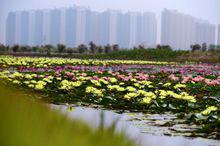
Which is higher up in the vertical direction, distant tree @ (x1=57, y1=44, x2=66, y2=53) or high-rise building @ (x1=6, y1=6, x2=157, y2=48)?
high-rise building @ (x1=6, y1=6, x2=157, y2=48)

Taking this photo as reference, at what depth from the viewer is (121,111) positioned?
4.68 meters

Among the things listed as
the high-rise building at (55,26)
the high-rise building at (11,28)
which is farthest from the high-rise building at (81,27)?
the high-rise building at (11,28)

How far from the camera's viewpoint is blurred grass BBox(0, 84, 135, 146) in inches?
20.7

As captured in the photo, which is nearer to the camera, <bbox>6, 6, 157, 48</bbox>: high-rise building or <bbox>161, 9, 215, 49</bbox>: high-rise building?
<bbox>161, 9, 215, 49</bbox>: high-rise building

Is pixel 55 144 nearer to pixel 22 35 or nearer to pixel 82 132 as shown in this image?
pixel 82 132

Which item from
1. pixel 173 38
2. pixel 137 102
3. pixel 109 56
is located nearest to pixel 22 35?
pixel 173 38

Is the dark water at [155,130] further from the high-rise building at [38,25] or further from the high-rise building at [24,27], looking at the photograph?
the high-rise building at [38,25]

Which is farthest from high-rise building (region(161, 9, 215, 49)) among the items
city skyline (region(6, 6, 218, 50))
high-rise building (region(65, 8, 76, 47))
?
high-rise building (region(65, 8, 76, 47))

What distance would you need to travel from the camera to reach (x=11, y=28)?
119375 mm

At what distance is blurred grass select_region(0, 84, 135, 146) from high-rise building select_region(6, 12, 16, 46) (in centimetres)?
11648

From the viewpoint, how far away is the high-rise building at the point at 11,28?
378 feet

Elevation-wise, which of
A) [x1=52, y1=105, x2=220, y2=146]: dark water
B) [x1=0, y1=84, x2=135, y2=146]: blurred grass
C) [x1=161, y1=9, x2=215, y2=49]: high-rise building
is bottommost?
[x1=52, y1=105, x2=220, y2=146]: dark water

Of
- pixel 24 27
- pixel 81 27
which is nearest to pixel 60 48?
pixel 81 27

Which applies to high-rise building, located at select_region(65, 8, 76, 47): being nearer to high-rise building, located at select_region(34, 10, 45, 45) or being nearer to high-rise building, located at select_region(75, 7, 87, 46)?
high-rise building, located at select_region(75, 7, 87, 46)
